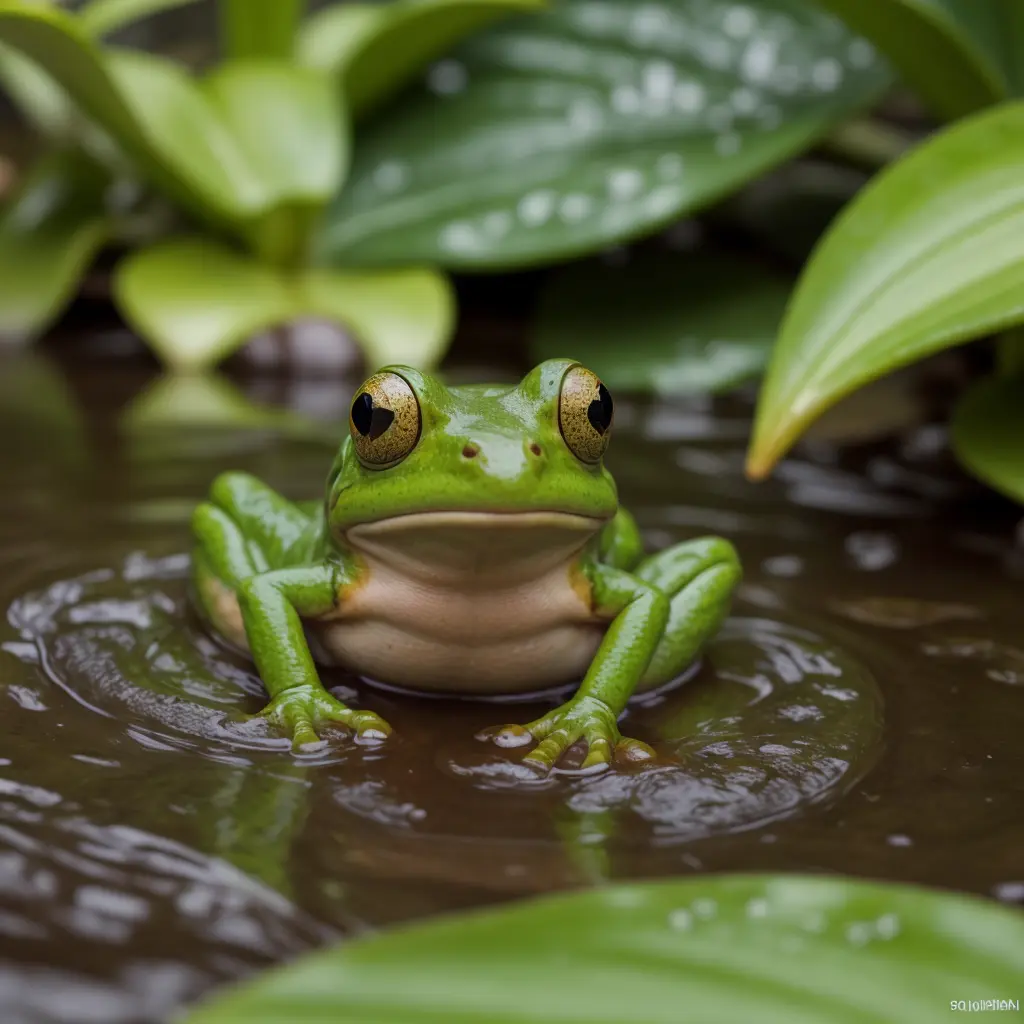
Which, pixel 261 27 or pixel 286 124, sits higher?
pixel 261 27

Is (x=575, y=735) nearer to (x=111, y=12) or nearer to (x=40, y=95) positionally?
(x=111, y=12)

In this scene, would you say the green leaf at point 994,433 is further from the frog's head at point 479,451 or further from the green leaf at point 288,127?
the green leaf at point 288,127

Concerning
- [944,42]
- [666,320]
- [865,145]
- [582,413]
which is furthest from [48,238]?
[582,413]

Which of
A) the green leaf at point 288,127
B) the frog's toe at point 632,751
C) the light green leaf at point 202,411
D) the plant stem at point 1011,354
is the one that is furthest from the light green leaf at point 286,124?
the frog's toe at point 632,751

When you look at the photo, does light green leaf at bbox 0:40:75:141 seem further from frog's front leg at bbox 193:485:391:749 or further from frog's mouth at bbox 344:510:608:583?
frog's mouth at bbox 344:510:608:583

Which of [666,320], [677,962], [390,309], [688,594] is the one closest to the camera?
[677,962]

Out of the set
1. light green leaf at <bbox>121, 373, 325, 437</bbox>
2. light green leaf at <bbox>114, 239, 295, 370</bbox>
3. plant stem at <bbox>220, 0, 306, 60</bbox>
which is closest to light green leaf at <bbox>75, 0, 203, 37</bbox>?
plant stem at <bbox>220, 0, 306, 60</bbox>

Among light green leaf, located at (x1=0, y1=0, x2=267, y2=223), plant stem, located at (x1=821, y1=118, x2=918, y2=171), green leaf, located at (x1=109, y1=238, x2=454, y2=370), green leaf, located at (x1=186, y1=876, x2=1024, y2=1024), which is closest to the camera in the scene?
green leaf, located at (x1=186, y1=876, x2=1024, y2=1024)
